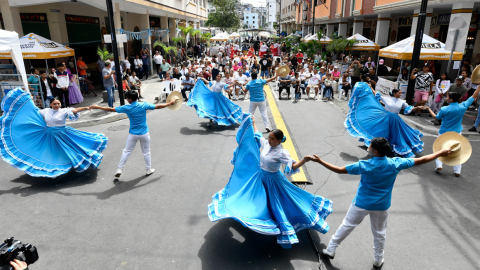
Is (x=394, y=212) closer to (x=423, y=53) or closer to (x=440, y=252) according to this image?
(x=440, y=252)

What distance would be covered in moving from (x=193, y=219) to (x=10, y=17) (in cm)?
1141

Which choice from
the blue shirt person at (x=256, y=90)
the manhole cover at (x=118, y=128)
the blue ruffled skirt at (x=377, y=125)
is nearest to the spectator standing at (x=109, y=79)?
the manhole cover at (x=118, y=128)

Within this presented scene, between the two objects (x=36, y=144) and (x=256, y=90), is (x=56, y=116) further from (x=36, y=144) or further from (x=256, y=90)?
(x=256, y=90)

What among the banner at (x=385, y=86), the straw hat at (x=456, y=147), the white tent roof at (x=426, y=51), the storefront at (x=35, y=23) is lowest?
the banner at (x=385, y=86)

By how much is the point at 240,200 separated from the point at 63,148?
4220 mm

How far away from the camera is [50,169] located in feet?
21.4

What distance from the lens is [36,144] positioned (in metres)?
6.71

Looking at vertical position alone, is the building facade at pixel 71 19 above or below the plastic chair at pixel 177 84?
above

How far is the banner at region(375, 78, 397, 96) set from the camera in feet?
43.3

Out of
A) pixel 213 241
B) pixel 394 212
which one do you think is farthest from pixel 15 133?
pixel 394 212

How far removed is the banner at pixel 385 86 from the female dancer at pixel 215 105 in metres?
6.69

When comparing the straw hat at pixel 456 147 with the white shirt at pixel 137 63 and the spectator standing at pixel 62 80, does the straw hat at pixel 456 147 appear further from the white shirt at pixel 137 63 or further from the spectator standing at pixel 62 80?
the white shirt at pixel 137 63

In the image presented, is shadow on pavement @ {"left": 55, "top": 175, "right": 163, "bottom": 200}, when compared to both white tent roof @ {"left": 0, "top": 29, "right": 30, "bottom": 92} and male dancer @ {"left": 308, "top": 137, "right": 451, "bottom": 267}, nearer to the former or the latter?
male dancer @ {"left": 308, "top": 137, "right": 451, "bottom": 267}

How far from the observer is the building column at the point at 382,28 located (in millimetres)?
20219
